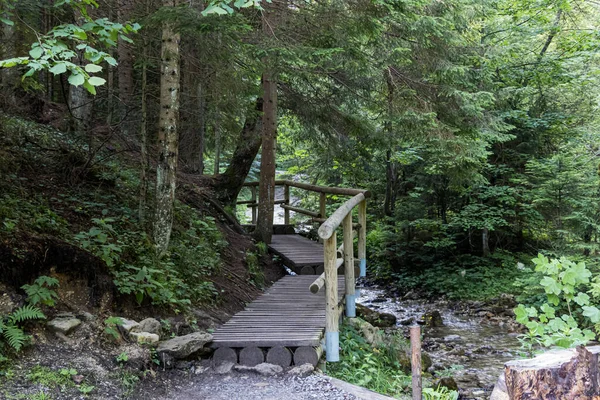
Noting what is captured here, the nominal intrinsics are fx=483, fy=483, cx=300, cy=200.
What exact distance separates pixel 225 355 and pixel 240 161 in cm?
649

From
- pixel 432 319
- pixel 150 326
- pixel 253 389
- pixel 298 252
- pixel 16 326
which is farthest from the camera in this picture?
pixel 432 319

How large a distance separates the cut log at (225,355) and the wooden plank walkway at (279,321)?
5cm

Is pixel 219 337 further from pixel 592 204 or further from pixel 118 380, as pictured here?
pixel 592 204

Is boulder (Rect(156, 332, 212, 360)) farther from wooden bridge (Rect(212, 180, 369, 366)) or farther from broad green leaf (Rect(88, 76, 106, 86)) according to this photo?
broad green leaf (Rect(88, 76, 106, 86))

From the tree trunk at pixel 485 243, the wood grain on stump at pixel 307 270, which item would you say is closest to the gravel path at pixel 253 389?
the wood grain on stump at pixel 307 270

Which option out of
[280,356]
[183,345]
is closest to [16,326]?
[183,345]

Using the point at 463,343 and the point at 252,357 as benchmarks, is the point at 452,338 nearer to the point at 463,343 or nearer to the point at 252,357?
the point at 463,343

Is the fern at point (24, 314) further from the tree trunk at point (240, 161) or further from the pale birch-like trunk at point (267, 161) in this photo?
the tree trunk at point (240, 161)

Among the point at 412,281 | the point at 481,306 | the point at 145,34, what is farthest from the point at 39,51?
the point at 412,281

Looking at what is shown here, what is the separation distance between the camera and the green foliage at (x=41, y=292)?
4219 millimetres

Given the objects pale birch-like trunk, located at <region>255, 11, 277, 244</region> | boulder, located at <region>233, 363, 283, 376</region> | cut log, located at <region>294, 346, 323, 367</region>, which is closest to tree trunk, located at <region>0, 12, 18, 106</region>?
pale birch-like trunk, located at <region>255, 11, 277, 244</region>

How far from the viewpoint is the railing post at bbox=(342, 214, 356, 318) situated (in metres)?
6.59

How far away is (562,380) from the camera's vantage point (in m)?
3.05

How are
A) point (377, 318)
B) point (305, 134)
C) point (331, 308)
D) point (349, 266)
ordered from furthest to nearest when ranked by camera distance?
point (305, 134) → point (377, 318) → point (349, 266) → point (331, 308)
